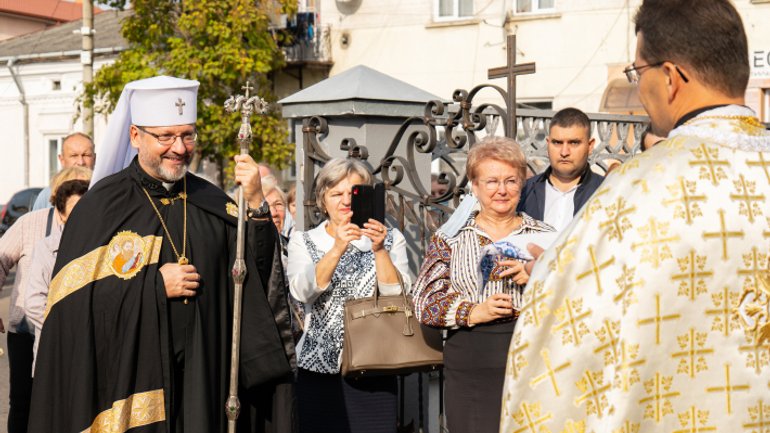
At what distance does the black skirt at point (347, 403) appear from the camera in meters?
5.66

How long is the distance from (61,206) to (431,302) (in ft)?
7.92

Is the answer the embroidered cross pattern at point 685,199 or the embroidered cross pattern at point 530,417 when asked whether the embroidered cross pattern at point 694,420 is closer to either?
the embroidered cross pattern at point 530,417

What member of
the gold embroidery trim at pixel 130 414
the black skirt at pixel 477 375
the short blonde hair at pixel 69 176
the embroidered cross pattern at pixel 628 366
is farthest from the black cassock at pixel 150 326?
the embroidered cross pattern at pixel 628 366

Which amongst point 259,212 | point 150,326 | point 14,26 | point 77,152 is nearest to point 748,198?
point 259,212

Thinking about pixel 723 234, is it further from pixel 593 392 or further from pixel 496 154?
pixel 496 154

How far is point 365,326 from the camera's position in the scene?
5.36m

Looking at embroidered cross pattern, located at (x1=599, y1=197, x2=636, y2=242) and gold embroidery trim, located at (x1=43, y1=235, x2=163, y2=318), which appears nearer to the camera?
embroidered cross pattern, located at (x1=599, y1=197, x2=636, y2=242)

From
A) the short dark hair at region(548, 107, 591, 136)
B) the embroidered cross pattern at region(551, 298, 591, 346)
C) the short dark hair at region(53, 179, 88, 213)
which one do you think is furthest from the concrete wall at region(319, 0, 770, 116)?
the embroidered cross pattern at region(551, 298, 591, 346)

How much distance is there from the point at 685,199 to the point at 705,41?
389mm

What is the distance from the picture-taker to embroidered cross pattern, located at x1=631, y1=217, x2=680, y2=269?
9.46 ft

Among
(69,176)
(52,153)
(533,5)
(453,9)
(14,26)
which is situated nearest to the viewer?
(69,176)

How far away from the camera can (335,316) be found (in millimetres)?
5645

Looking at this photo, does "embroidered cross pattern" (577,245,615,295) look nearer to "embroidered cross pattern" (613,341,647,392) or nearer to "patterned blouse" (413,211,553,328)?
"embroidered cross pattern" (613,341,647,392)

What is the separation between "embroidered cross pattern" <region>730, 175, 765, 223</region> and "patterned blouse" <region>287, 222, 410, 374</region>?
279 centimetres
